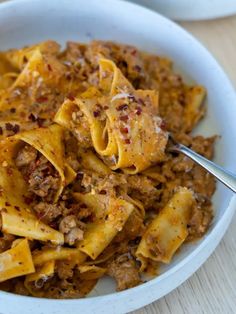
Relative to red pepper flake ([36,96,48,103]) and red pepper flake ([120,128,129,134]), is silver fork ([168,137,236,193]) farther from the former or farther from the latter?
red pepper flake ([36,96,48,103])

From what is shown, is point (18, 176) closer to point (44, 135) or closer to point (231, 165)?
point (44, 135)

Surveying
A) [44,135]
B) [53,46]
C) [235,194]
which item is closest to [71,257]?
[44,135]

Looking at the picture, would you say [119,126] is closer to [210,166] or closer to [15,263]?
[210,166]

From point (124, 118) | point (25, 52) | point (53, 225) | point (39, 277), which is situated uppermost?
point (124, 118)

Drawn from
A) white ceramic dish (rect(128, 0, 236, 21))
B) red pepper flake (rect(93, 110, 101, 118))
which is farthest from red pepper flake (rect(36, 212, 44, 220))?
white ceramic dish (rect(128, 0, 236, 21))

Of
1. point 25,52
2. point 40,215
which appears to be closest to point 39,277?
point 40,215

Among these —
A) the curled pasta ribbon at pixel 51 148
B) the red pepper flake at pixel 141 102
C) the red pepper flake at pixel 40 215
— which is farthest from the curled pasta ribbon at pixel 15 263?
the red pepper flake at pixel 141 102
